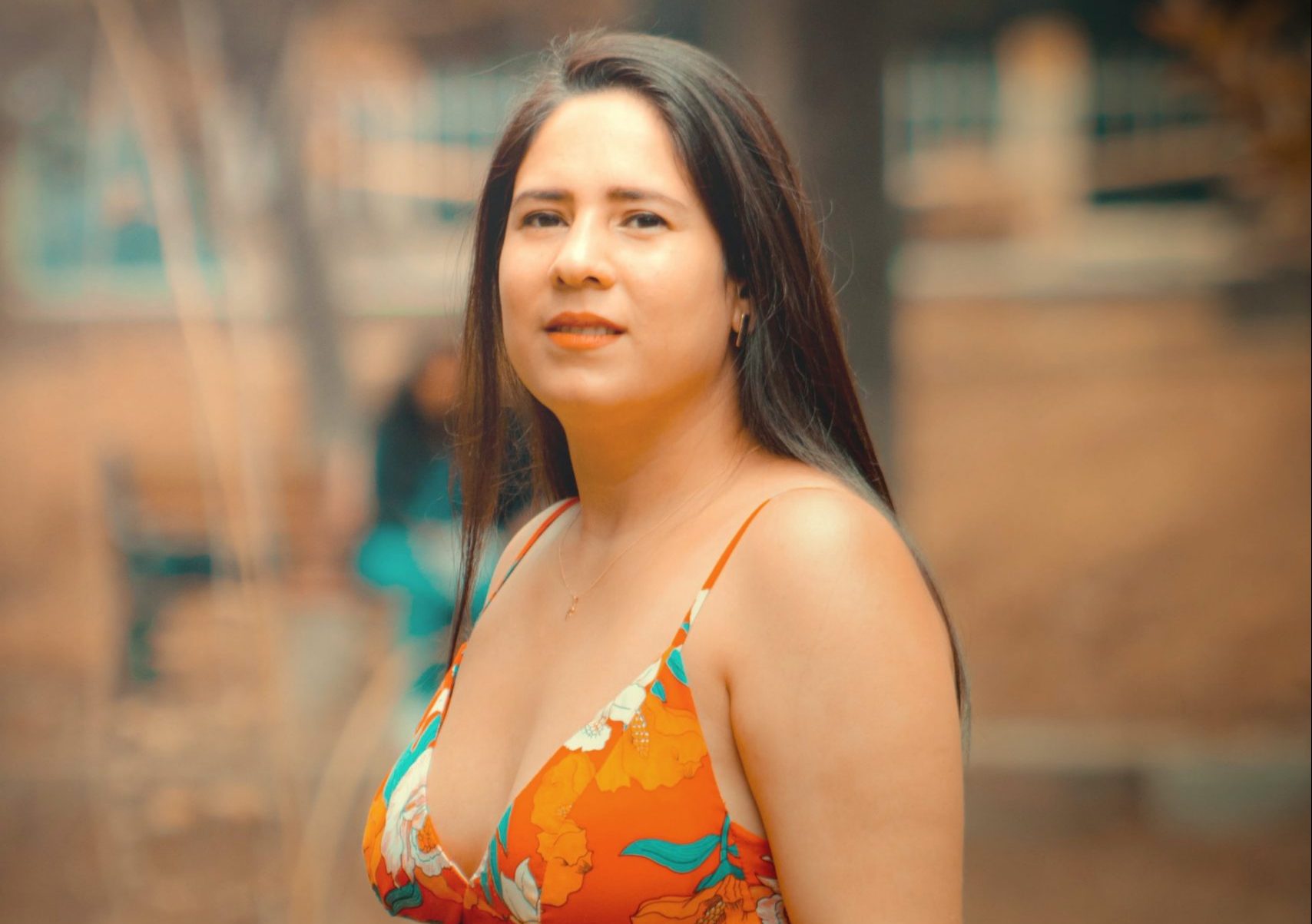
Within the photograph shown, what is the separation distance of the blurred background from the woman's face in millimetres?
2105

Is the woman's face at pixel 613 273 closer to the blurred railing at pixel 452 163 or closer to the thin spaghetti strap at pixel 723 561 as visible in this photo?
the thin spaghetti strap at pixel 723 561

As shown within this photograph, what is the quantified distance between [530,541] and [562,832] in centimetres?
46

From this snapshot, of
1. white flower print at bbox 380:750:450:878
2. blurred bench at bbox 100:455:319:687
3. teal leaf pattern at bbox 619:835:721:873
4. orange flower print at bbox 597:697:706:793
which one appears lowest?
blurred bench at bbox 100:455:319:687

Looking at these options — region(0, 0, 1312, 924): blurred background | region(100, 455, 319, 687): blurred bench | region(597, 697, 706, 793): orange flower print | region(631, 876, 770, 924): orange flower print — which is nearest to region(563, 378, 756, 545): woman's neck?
region(597, 697, 706, 793): orange flower print

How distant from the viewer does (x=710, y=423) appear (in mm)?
1226

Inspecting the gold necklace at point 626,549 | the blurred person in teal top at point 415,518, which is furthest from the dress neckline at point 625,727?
the blurred person in teal top at point 415,518

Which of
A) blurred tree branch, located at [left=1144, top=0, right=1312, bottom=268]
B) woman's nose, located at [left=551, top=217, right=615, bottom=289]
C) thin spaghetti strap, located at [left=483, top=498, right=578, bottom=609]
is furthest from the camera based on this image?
blurred tree branch, located at [left=1144, top=0, right=1312, bottom=268]

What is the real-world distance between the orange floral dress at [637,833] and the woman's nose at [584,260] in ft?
0.74

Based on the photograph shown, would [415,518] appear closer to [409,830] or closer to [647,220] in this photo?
[409,830]

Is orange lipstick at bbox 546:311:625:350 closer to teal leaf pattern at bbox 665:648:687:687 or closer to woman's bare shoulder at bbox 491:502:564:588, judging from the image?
teal leaf pattern at bbox 665:648:687:687

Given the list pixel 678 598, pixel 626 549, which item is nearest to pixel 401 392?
pixel 626 549

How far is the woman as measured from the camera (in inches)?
39.3

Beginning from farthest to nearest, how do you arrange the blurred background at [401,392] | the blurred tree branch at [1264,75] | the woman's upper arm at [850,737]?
the blurred background at [401,392]
the blurred tree branch at [1264,75]
the woman's upper arm at [850,737]

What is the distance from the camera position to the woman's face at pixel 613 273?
1132mm
